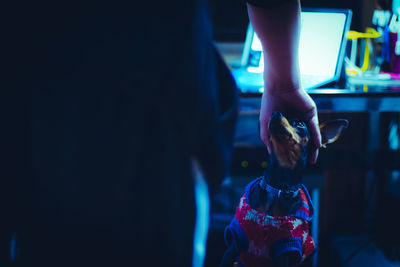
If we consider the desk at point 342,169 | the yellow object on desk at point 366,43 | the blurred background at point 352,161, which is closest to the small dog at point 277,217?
the blurred background at point 352,161

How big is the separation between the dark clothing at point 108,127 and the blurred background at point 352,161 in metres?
0.84

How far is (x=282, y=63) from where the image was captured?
67 centimetres

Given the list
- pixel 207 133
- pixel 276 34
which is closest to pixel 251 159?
pixel 276 34

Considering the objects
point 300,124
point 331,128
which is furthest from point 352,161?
point 300,124

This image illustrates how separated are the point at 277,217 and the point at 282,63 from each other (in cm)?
31

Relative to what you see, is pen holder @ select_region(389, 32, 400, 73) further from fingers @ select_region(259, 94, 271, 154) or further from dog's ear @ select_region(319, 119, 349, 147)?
fingers @ select_region(259, 94, 271, 154)

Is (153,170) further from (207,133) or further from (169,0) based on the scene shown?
(169,0)

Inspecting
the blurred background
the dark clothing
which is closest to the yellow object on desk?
the blurred background

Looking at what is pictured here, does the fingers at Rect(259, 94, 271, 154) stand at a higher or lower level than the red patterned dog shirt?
higher

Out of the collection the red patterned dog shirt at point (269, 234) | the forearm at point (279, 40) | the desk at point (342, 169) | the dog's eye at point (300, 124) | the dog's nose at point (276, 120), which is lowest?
the desk at point (342, 169)

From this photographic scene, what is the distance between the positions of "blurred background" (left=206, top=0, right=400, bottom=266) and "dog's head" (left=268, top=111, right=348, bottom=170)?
620mm

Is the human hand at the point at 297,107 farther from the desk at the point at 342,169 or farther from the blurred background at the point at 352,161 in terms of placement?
the desk at the point at 342,169

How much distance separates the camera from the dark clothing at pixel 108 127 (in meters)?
0.43

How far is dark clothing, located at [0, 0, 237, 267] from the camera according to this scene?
43 centimetres
